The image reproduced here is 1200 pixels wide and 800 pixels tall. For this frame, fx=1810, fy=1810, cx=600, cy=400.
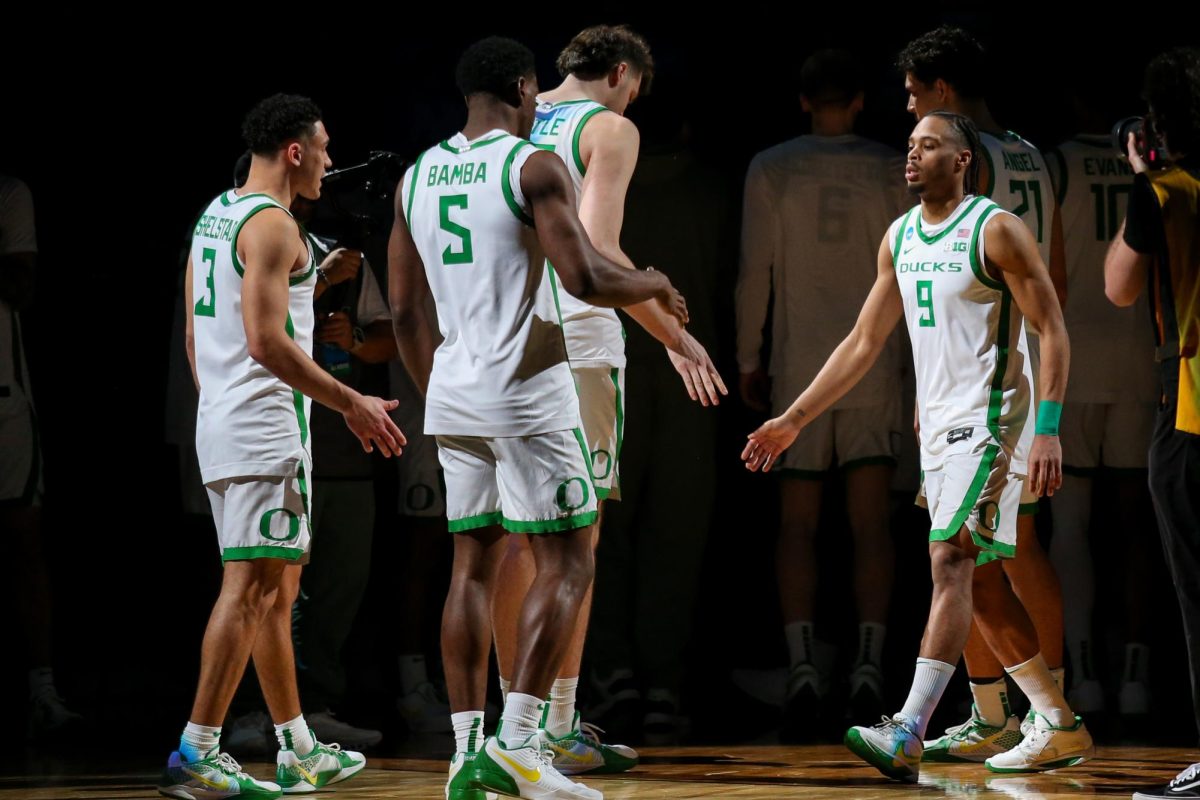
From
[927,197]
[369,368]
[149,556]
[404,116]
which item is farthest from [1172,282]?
[149,556]

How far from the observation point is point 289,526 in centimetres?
486

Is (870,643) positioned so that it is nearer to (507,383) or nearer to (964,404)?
(964,404)

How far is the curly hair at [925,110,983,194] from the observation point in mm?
5223

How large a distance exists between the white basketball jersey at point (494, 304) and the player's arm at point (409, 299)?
0.14 meters

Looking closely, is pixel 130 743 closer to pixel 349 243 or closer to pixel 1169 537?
pixel 349 243

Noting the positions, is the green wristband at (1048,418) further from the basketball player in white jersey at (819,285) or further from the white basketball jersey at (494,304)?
the basketball player in white jersey at (819,285)

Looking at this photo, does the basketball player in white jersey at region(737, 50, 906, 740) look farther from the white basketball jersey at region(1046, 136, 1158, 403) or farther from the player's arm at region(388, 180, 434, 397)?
the player's arm at region(388, 180, 434, 397)

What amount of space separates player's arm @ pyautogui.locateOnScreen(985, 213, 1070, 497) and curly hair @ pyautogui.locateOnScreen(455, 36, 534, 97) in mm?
1435

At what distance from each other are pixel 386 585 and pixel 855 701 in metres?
2.24

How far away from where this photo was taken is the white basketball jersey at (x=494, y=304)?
4371 millimetres

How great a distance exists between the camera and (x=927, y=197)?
5191 millimetres

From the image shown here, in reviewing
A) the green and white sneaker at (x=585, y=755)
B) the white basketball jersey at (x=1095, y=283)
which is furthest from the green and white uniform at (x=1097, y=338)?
the green and white sneaker at (x=585, y=755)

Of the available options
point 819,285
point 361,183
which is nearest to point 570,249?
point 361,183

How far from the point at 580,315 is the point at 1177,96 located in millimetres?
1761
